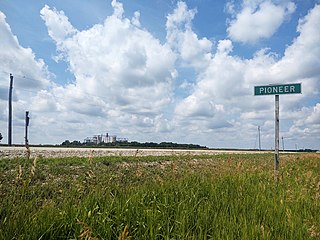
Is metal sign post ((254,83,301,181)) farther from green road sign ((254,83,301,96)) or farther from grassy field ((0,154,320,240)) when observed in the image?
grassy field ((0,154,320,240))

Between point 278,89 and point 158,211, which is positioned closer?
point 158,211

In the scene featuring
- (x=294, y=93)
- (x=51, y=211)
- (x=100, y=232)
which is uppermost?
(x=294, y=93)

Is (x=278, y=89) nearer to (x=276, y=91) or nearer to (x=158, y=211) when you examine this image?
(x=276, y=91)

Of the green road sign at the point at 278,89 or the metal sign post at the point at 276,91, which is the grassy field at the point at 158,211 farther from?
the green road sign at the point at 278,89

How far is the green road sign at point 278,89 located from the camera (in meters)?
8.84

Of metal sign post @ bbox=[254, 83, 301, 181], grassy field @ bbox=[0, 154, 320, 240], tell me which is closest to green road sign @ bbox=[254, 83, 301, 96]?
metal sign post @ bbox=[254, 83, 301, 181]

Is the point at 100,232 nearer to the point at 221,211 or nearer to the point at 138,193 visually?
the point at 138,193

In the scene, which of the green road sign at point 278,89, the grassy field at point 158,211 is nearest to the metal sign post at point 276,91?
the green road sign at point 278,89

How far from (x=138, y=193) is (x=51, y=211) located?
1.54 metres

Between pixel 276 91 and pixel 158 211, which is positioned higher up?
pixel 276 91

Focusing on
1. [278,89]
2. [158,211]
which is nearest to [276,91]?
[278,89]

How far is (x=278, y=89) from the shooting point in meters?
9.05

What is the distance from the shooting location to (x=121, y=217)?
427 centimetres

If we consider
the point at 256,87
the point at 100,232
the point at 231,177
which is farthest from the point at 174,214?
the point at 256,87
